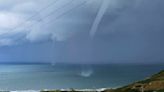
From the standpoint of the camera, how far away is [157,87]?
110 metres

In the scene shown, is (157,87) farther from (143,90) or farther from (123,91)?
(123,91)

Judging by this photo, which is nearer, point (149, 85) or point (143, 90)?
point (143, 90)

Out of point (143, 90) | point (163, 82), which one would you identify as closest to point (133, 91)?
point (143, 90)

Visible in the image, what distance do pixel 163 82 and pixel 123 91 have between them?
43.1 ft

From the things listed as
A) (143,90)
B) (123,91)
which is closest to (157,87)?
(143,90)

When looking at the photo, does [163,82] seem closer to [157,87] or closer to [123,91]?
[157,87]

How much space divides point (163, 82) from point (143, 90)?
9.58 m

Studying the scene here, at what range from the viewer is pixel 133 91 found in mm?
111375

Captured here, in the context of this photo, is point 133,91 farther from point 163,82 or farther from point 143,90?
point 163,82

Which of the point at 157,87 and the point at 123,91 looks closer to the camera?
the point at 157,87

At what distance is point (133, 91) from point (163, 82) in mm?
10749

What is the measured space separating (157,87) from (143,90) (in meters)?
4.79

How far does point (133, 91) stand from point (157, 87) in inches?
290

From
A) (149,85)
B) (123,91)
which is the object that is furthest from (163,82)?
(123,91)
